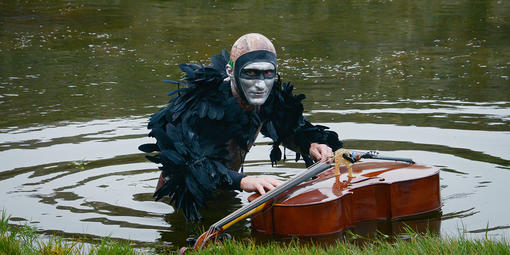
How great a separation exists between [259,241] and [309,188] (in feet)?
1.49

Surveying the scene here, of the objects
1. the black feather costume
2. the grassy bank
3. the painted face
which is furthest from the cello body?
the painted face

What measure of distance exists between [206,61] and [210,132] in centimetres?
760

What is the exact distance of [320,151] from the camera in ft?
19.4

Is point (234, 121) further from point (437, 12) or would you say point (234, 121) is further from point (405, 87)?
point (437, 12)

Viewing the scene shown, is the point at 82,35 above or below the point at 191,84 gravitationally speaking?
above

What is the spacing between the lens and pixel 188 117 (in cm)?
541

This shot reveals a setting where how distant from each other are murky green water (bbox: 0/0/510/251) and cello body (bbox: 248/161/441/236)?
0.52 feet

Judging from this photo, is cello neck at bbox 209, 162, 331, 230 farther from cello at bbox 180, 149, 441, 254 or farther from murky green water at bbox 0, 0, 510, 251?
murky green water at bbox 0, 0, 510, 251

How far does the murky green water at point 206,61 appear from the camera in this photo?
239 inches

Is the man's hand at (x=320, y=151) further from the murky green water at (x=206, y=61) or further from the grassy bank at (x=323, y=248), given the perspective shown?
the grassy bank at (x=323, y=248)

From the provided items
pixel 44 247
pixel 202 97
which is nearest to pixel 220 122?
pixel 202 97

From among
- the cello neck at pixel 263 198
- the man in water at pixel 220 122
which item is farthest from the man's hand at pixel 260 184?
the cello neck at pixel 263 198

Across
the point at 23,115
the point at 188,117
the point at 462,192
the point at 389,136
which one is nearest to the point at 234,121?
the point at 188,117

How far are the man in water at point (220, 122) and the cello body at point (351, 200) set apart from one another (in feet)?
0.70
